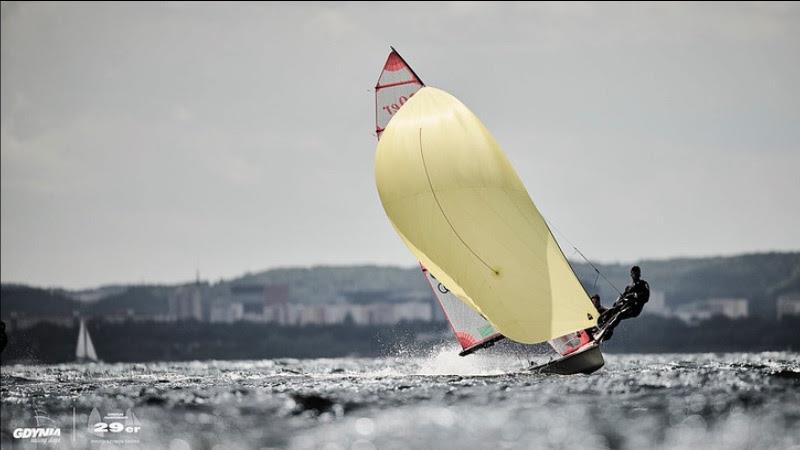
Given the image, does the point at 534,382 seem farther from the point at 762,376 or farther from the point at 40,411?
the point at 40,411

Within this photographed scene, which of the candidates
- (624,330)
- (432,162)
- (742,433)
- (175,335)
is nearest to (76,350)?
(175,335)

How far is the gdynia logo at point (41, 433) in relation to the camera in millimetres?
29734

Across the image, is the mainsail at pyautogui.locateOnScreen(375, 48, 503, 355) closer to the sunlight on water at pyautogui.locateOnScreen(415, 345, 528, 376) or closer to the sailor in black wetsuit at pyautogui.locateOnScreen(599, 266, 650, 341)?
the sunlight on water at pyautogui.locateOnScreen(415, 345, 528, 376)

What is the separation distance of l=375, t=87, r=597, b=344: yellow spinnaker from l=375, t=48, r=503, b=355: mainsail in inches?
87.3

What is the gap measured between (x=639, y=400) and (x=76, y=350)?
75169 mm

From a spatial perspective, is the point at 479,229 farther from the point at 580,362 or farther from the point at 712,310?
the point at 712,310

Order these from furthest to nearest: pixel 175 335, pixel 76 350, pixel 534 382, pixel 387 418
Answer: pixel 175 335 < pixel 76 350 < pixel 534 382 < pixel 387 418

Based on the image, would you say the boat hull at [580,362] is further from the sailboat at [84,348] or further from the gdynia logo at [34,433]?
the sailboat at [84,348]

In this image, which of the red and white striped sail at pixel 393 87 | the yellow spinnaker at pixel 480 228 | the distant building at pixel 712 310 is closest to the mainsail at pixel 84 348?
the distant building at pixel 712 310

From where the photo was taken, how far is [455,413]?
31.5 meters

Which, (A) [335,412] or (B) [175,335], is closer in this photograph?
(A) [335,412]

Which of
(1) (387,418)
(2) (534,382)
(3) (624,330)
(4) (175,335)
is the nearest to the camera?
(1) (387,418)

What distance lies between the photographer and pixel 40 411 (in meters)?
33.4

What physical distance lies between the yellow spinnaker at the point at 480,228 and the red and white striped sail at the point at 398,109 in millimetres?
2210
